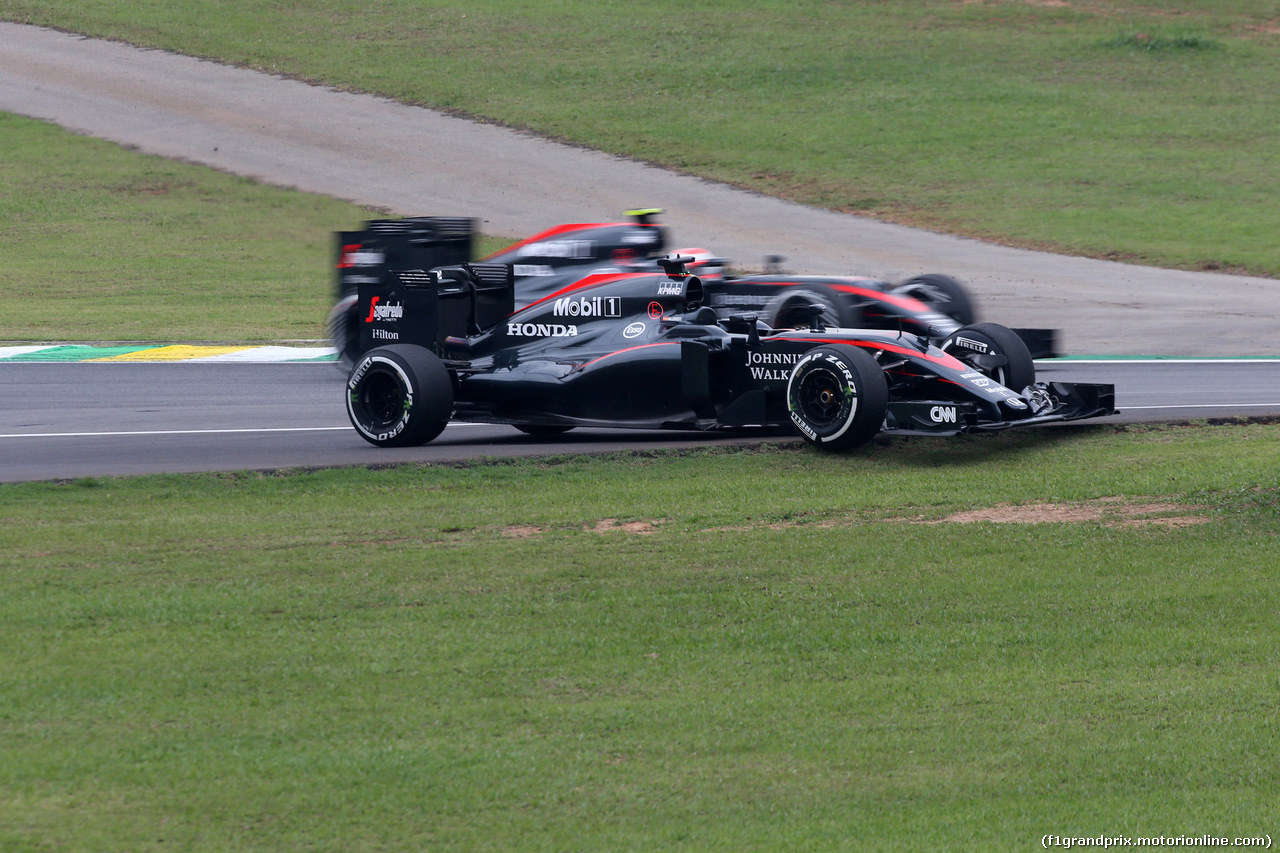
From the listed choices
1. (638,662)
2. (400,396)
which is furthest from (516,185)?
(638,662)

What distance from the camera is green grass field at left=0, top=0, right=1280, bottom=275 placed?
35.4m

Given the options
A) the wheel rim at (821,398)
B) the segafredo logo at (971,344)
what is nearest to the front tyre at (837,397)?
the wheel rim at (821,398)

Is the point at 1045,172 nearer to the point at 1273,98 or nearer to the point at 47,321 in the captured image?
the point at 1273,98

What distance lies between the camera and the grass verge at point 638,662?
5285 millimetres

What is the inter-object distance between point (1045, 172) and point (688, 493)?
96.1 feet

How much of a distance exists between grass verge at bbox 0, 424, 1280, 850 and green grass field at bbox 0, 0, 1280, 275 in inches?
893

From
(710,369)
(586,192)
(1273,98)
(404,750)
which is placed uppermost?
(1273,98)

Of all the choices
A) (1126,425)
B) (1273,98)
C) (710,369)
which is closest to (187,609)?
(710,369)

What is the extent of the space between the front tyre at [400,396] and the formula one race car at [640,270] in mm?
1851

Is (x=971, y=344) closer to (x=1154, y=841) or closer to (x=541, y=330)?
(x=541, y=330)

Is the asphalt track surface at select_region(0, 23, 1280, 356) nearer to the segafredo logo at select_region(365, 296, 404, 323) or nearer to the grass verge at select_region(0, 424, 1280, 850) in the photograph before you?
the segafredo logo at select_region(365, 296, 404, 323)

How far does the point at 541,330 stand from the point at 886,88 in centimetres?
3255

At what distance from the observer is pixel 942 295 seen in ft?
54.0

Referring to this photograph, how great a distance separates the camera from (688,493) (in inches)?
426
